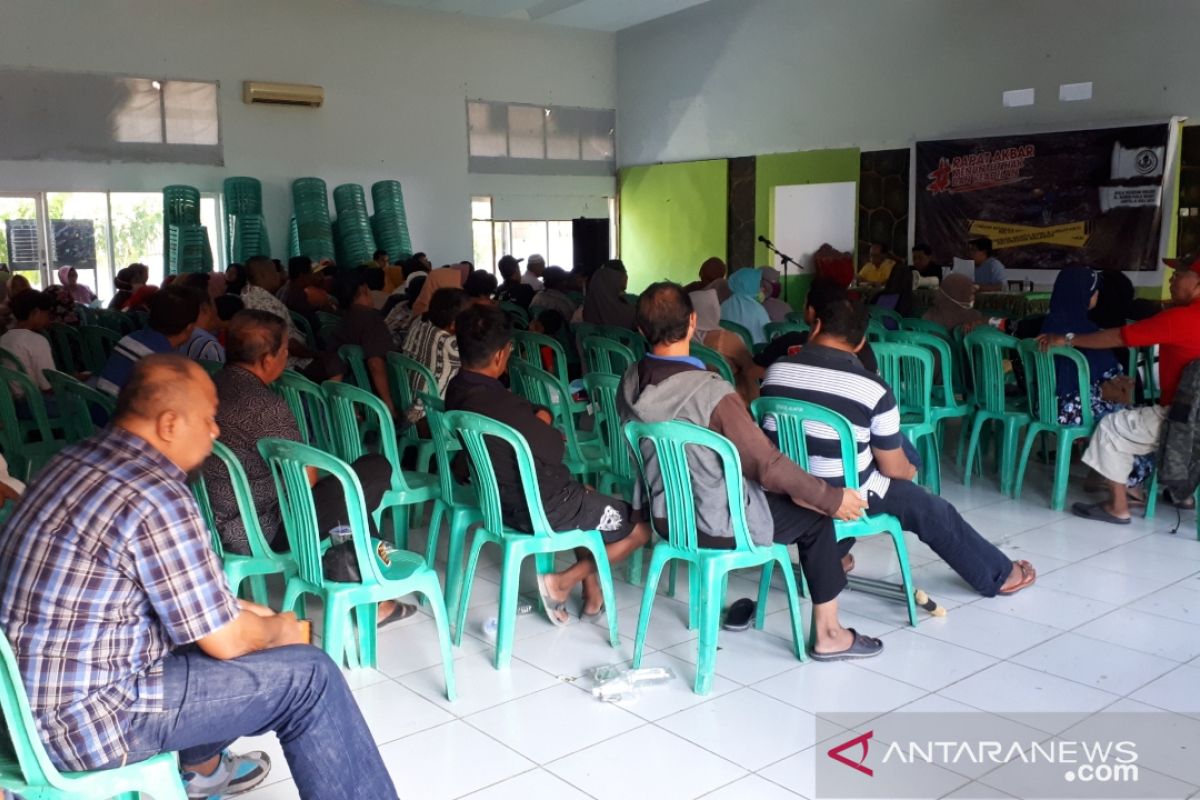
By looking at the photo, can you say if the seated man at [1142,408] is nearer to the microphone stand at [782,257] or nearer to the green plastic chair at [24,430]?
the green plastic chair at [24,430]

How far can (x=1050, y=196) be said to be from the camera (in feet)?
33.4

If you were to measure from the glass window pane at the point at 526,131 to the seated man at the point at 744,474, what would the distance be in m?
11.5

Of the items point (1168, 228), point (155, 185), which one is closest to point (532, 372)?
point (1168, 228)

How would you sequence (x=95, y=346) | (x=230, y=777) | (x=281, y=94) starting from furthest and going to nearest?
(x=281, y=94) < (x=95, y=346) < (x=230, y=777)

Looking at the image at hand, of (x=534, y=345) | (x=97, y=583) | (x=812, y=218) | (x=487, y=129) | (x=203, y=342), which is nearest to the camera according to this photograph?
(x=97, y=583)

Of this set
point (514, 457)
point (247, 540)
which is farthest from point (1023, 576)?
point (247, 540)

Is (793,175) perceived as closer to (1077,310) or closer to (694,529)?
(1077,310)

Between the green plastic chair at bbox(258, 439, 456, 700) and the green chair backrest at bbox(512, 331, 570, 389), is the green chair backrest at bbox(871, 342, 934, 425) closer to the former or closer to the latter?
the green chair backrest at bbox(512, 331, 570, 389)

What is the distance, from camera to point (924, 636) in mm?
3404

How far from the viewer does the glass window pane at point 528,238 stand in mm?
14648

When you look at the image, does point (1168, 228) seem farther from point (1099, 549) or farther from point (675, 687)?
point (675, 687)

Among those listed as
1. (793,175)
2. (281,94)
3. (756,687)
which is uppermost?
(281,94)

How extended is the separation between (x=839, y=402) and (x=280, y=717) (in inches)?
75.9

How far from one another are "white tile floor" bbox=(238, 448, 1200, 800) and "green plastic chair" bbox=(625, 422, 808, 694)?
16 cm
